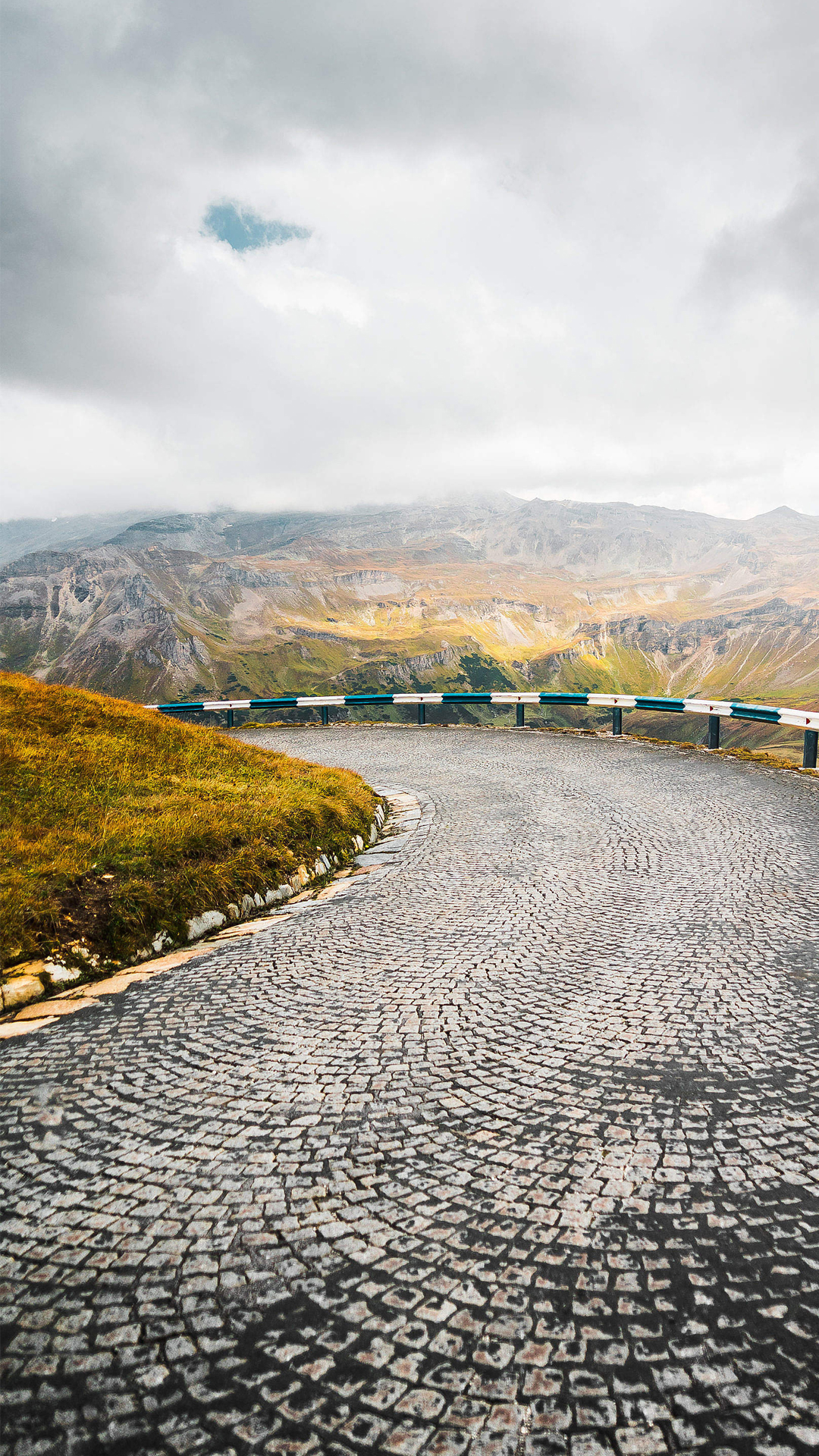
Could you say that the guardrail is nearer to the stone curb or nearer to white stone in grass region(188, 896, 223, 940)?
the stone curb

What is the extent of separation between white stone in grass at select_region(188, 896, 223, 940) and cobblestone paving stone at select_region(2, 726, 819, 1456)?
0.52m

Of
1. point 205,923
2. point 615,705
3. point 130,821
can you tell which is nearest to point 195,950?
point 205,923

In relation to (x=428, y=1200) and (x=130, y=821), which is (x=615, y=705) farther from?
(x=428, y=1200)

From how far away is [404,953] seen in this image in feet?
15.7

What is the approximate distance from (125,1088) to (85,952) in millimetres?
1814

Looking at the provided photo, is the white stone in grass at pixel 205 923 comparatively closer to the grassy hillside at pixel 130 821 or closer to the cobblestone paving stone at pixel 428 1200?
the grassy hillside at pixel 130 821

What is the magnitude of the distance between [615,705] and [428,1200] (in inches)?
618

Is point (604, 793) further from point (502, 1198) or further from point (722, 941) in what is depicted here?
point (502, 1198)

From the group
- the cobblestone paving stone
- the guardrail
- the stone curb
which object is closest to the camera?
the cobblestone paving stone

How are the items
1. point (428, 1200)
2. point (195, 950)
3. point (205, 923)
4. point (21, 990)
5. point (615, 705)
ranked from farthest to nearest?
point (615, 705) < point (205, 923) < point (195, 950) < point (21, 990) < point (428, 1200)

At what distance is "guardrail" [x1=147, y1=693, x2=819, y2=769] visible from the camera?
1228 cm

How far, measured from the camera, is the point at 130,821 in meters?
6.48

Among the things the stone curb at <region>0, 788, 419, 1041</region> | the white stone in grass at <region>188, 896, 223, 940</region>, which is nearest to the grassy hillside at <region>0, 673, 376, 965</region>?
the white stone in grass at <region>188, 896, 223, 940</region>

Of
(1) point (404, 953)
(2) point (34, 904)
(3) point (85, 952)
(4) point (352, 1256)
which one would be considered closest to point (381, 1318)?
(4) point (352, 1256)
